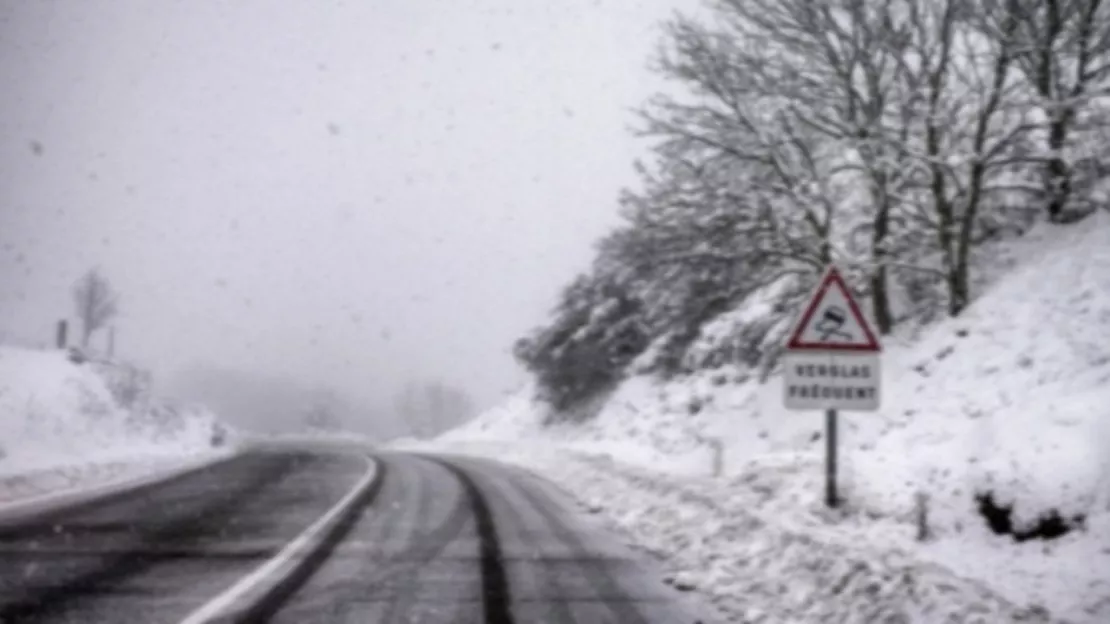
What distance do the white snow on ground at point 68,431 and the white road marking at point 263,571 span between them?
4675 mm

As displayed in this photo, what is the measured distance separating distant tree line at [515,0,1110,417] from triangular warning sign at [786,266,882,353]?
8187mm

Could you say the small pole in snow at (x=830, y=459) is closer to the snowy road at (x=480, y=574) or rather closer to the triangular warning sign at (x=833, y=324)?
the triangular warning sign at (x=833, y=324)

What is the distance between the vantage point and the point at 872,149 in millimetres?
18234

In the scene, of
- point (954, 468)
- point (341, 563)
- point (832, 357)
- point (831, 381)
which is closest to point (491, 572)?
point (341, 563)

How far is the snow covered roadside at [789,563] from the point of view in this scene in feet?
21.2

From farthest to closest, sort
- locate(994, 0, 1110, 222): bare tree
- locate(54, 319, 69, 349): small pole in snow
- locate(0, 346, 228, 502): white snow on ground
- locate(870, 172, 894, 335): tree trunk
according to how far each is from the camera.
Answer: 1. locate(54, 319, 69, 349): small pole in snow
2. locate(870, 172, 894, 335): tree trunk
3. locate(0, 346, 228, 502): white snow on ground
4. locate(994, 0, 1110, 222): bare tree

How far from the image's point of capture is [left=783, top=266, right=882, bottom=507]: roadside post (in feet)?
32.9

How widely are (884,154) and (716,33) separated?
13.3 ft

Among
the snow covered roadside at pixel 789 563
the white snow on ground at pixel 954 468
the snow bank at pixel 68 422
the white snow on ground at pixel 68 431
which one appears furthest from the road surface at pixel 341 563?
the snow bank at pixel 68 422

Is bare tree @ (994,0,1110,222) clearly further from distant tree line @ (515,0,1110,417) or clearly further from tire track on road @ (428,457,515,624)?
tire track on road @ (428,457,515,624)

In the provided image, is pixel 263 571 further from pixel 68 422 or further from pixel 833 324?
pixel 68 422

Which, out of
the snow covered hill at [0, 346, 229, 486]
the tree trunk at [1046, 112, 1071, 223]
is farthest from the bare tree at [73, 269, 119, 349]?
the tree trunk at [1046, 112, 1071, 223]

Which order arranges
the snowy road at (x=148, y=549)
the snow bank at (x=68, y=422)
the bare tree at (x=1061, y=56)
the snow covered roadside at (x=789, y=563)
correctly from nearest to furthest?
the snow covered roadside at (x=789, y=563)
the snowy road at (x=148, y=549)
the bare tree at (x=1061, y=56)
the snow bank at (x=68, y=422)

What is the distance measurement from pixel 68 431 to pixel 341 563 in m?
17.5
